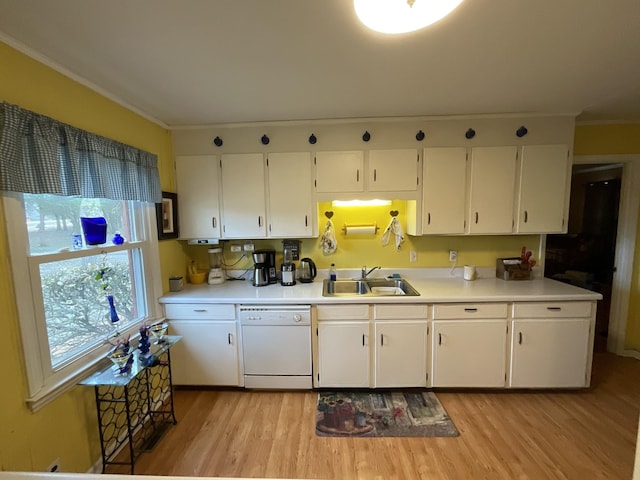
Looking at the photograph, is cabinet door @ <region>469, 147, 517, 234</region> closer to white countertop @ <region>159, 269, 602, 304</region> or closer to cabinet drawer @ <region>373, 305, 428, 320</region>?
white countertop @ <region>159, 269, 602, 304</region>

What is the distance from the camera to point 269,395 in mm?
2355

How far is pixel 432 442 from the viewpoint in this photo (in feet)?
6.06

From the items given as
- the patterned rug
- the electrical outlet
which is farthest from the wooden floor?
the electrical outlet

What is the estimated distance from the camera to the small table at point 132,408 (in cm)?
161

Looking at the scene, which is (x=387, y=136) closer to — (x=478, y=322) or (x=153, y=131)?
(x=478, y=322)

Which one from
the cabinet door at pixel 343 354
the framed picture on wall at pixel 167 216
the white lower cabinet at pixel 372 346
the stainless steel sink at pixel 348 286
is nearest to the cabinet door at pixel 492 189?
the white lower cabinet at pixel 372 346

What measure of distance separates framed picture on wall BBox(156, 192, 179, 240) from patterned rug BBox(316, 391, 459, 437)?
6.37ft

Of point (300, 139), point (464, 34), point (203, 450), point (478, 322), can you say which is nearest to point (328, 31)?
point (464, 34)

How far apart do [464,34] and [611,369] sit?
333 cm

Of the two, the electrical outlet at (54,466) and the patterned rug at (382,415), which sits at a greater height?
the electrical outlet at (54,466)

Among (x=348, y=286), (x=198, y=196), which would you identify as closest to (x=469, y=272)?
(x=348, y=286)

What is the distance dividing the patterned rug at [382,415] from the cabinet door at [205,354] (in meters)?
0.83

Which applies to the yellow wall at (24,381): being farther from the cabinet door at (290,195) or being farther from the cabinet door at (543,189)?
A: the cabinet door at (543,189)

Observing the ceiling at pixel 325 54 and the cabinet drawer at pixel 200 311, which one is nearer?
the ceiling at pixel 325 54
